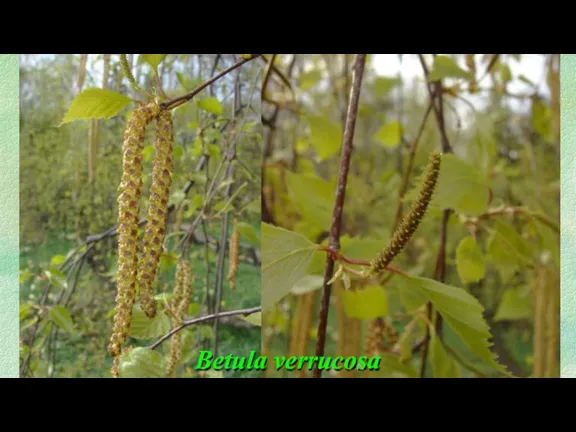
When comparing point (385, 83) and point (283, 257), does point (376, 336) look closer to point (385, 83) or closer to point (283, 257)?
point (283, 257)

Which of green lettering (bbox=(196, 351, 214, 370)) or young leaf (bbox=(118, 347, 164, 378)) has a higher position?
young leaf (bbox=(118, 347, 164, 378))

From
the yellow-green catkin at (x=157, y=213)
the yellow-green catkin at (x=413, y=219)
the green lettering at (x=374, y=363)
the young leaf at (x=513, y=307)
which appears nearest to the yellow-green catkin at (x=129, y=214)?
the yellow-green catkin at (x=157, y=213)

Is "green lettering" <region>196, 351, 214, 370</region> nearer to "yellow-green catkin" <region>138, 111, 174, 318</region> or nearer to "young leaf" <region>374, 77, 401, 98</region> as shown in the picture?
"yellow-green catkin" <region>138, 111, 174, 318</region>

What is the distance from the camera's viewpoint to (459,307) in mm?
556

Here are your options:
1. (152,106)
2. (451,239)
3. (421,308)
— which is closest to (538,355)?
(421,308)

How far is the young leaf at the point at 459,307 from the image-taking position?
21.5 inches

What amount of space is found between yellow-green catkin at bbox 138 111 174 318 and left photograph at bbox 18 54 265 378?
0.40ft

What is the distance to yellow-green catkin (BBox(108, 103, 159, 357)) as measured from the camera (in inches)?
20.5

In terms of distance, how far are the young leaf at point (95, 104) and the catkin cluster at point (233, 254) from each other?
219 millimetres

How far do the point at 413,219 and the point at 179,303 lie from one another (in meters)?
0.33

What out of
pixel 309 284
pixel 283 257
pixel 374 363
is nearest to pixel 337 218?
pixel 283 257

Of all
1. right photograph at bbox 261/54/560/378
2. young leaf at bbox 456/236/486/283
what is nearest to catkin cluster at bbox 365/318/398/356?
right photograph at bbox 261/54/560/378

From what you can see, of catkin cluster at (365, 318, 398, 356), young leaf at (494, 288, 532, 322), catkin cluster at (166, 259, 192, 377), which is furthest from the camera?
young leaf at (494, 288, 532, 322)

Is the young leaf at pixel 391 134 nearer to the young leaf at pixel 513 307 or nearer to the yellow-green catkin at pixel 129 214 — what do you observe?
the young leaf at pixel 513 307
